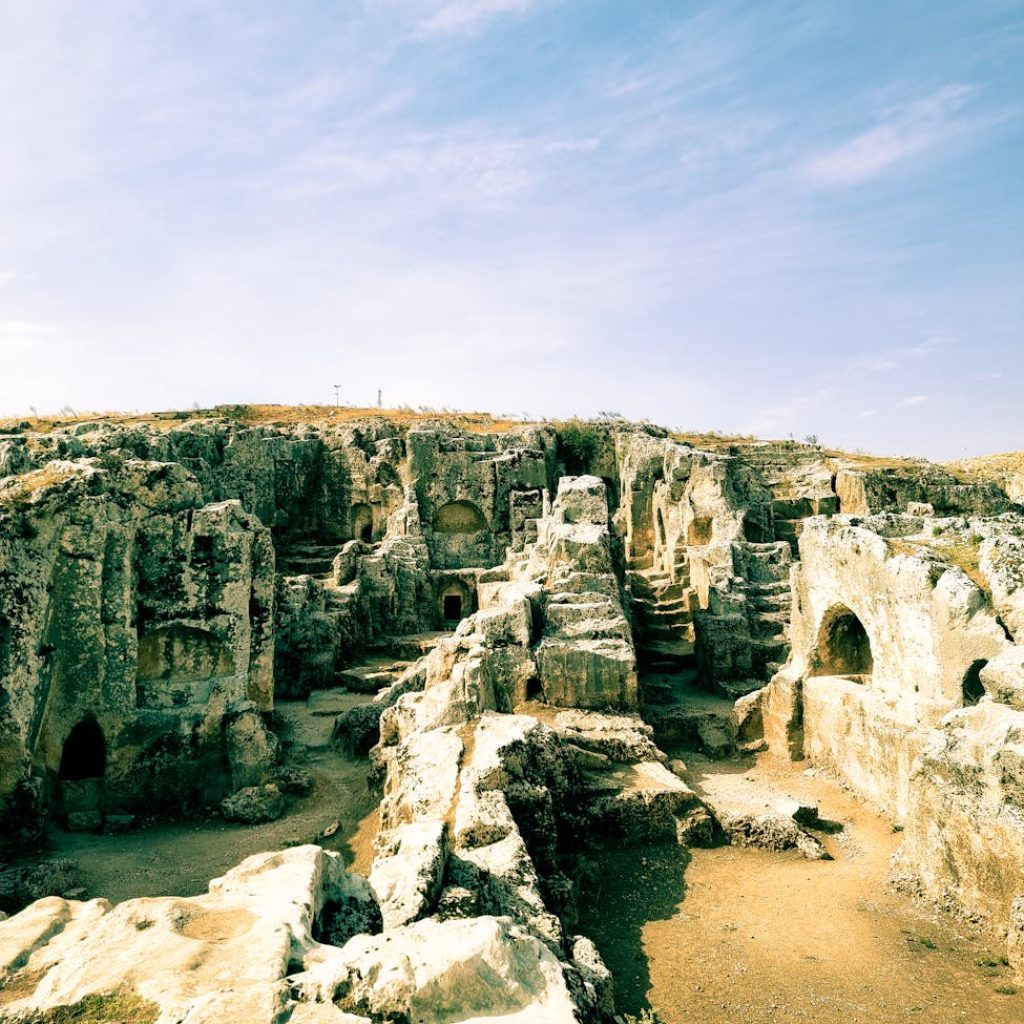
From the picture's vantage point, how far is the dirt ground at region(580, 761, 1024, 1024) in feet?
22.3

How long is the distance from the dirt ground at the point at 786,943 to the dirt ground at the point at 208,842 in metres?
3.68

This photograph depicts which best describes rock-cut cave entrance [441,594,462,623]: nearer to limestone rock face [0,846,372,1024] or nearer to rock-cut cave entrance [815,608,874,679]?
rock-cut cave entrance [815,608,874,679]

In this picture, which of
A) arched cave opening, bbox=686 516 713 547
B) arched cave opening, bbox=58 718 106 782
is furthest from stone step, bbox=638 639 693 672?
arched cave opening, bbox=58 718 106 782

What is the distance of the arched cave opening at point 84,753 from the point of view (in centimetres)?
1255

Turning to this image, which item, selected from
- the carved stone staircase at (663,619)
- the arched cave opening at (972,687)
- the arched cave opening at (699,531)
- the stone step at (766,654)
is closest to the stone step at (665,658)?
the carved stone staircase at (663,619)

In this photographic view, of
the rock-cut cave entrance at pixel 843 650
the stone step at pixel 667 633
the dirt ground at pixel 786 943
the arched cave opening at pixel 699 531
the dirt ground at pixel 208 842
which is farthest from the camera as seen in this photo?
the arched cave opening at pixel 699 531

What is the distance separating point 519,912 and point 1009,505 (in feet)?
106

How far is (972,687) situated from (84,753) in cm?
1285

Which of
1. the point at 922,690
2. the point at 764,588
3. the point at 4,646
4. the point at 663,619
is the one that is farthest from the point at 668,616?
the point at 4,646

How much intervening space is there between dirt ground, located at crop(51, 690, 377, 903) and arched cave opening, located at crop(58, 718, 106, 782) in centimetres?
108

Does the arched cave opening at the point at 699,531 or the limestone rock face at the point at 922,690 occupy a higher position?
the arched cave opening at the point at 699,531

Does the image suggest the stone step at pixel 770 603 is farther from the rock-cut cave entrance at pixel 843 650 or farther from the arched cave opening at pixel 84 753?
the arched cave opening at pixel 84 753

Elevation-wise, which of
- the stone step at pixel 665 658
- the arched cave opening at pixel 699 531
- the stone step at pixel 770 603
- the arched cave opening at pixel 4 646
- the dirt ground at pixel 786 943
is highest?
the arched cave opening at pixel 699 531

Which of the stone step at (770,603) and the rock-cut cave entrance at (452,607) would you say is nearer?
the stone step at (770,603)
